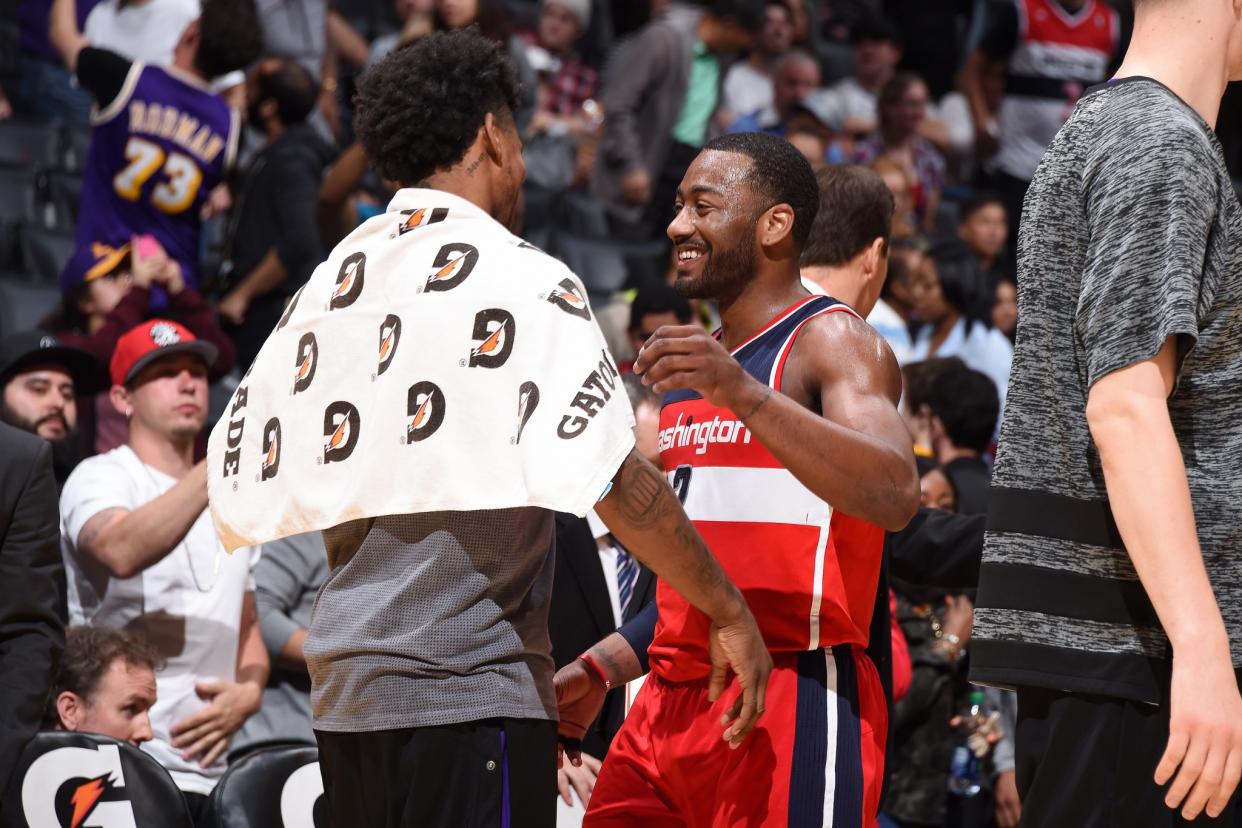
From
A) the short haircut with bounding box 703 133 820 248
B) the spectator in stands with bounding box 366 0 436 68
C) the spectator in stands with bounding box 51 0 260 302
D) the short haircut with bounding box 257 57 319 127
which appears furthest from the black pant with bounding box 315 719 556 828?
the short haircut with bounding box 257 57 319 127

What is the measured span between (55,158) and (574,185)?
3.43 meters

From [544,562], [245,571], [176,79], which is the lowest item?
[245,571]

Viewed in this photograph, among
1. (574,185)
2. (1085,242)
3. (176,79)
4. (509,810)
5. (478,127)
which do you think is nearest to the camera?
(1085,242)

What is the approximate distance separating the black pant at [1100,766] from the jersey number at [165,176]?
580 cm

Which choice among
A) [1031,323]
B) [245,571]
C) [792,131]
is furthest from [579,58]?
[1031,323]

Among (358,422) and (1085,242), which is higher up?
(1085,242)

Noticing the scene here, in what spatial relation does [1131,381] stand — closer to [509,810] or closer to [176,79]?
[509,810]

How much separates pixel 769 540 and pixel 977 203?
7750 mm

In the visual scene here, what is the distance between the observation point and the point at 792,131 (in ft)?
32.9

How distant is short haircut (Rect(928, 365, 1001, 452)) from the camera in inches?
247

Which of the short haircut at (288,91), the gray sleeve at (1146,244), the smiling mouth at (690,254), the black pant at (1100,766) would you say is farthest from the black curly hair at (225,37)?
the black pant at (1100,766)

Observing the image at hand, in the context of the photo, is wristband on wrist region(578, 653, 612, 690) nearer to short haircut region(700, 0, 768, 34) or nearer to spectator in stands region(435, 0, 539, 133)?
spectator in stands region(435, 0, 539, 133)

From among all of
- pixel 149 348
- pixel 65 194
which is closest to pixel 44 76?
pixel 65 194

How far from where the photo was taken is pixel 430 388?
110 inches
